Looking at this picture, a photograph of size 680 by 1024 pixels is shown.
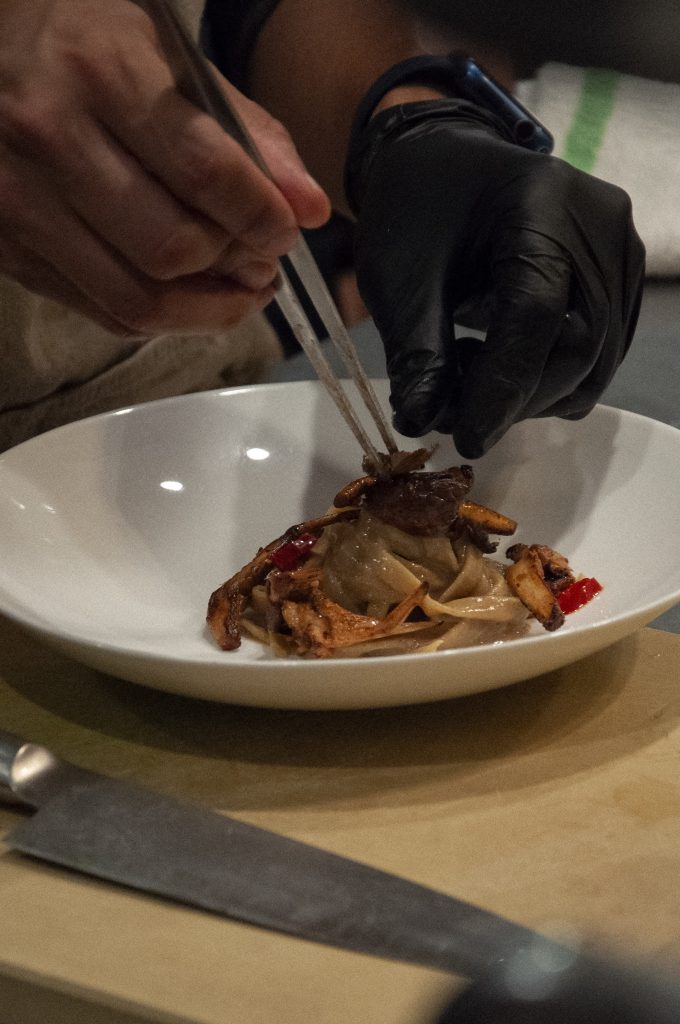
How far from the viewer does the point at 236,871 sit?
729mm

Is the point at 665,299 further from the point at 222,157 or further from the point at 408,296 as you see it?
the point at 222,157

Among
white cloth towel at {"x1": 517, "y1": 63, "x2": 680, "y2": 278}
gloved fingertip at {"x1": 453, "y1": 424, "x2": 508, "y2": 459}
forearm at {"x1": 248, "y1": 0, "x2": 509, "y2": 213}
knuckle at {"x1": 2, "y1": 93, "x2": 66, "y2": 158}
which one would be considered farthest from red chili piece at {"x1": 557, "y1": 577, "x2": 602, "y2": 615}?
white cloth towel at {"x1": 517, "y1": 63, "x2": 680, "y2": 278}

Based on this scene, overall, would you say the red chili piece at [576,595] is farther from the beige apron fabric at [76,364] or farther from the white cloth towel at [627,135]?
the white cloth towel at [627,135]

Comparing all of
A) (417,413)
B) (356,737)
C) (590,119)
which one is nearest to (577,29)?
(590,119)

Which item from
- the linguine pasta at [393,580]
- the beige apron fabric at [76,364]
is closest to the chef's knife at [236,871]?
the linguine pasta at [393,580]

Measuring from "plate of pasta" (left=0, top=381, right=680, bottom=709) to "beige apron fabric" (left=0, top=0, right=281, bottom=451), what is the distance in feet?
0.90

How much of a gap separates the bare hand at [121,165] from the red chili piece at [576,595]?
40 centimetres

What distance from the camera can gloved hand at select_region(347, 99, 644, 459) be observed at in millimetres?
1066

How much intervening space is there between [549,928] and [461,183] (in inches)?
32.9

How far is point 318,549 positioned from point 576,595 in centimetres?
25

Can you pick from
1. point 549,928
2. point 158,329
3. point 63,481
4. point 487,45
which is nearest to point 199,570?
point 63,481

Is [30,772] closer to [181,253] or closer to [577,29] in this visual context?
[181,253]

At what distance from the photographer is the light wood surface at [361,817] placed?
66 cm

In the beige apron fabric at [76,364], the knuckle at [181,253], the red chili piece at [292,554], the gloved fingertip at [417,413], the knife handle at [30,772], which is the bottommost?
the beige apron fabric at [76,364]
